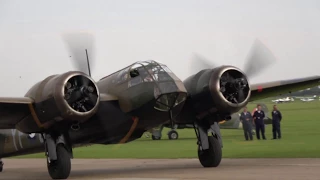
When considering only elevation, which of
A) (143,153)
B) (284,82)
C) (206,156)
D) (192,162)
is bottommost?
(143,153)

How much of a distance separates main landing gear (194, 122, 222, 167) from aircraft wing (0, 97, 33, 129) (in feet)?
17.4

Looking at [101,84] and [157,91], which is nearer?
[157,91]

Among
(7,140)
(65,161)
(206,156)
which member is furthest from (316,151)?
(7,140)

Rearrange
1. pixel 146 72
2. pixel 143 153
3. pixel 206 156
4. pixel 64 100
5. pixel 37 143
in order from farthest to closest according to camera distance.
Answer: pixel 143 153, pixel 37 143, pixel 206 156, pixel 146 72, pixel 64 100

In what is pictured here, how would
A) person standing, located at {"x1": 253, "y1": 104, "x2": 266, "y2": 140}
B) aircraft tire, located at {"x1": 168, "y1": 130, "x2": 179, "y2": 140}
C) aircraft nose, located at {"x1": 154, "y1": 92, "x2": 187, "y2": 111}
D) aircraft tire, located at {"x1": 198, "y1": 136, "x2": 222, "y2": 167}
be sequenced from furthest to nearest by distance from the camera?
aircraft tire, located at {"x1": 168, "y1": 130, "x2": 179, "y2": 140}, person standing, located at {"x1": 253, "y1": 104, "x2": 266, "y2": 140}, aircraft tire, located at {"x1": 198, "y1": 136, "x2": 222, "y2": 167}, aircraft nose, located at {"x1": 154, "y1": 92, "x2": 187, "y2": 111}

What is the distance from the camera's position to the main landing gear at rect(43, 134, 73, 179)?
53.8ft

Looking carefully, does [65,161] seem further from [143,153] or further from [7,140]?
[143,153]

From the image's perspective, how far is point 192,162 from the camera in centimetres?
2066

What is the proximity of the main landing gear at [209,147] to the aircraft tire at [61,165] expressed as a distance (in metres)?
4.19

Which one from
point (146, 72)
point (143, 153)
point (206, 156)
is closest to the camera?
point (146, 72)

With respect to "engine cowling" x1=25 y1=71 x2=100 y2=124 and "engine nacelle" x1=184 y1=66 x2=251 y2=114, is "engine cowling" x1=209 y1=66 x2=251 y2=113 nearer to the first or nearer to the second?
"engine nacelle" x1=184 y1=66 x2=251 y2=114

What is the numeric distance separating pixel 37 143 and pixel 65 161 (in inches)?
161

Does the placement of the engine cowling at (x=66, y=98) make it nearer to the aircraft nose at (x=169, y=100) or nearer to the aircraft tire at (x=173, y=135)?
the aircraft nose at (x=169, y=100)

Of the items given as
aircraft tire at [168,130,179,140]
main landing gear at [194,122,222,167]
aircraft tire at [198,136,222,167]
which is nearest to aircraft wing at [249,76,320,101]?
main landing gear at [194,122,222,167]
